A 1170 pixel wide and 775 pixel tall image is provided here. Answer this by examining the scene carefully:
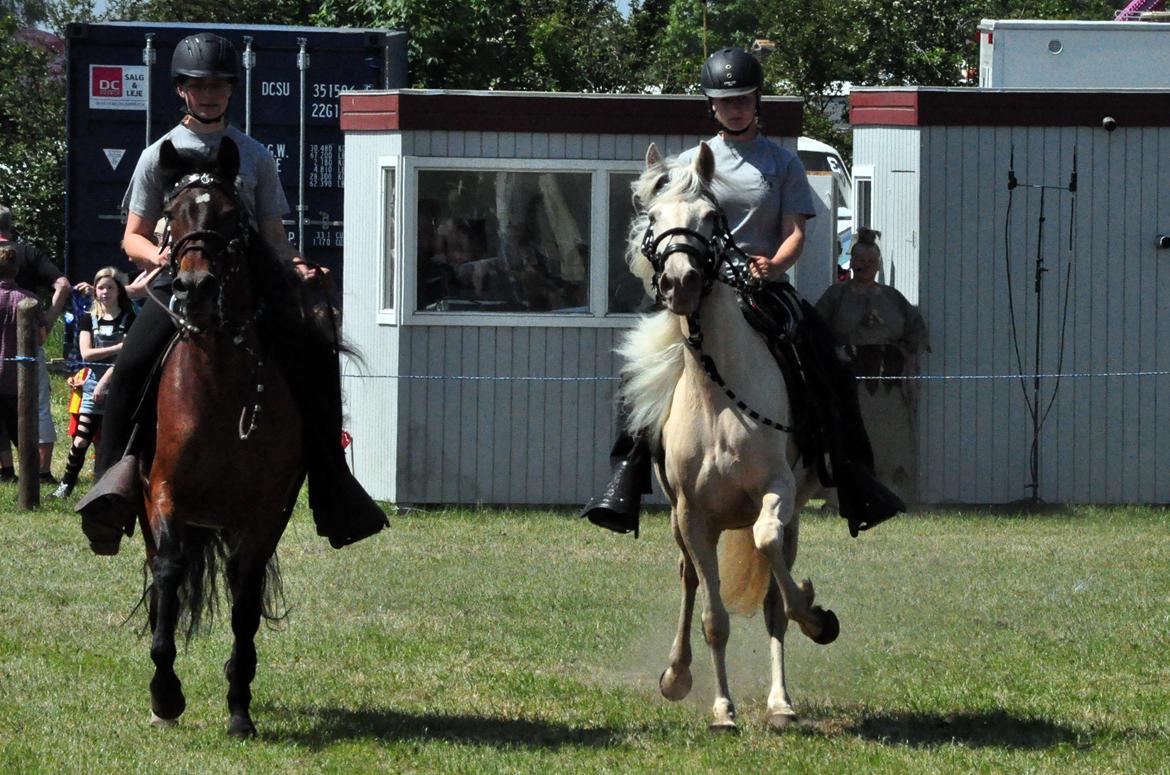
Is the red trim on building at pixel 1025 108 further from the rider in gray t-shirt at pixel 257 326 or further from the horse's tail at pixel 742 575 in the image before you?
the rider in gray t-shirt at pixel 257 326

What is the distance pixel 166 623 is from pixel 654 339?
7.14 feet

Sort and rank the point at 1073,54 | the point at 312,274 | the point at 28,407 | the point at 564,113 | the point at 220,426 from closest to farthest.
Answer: the point at 220,426 < the point at 312,274 < the point at 28,407 < the point at 564,113 < the point at 1073,54

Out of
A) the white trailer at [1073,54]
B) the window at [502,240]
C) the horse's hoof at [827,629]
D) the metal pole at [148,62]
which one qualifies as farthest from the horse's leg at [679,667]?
the metal pole at [148,62]

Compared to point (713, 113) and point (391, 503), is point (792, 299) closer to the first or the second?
point (713, 113)

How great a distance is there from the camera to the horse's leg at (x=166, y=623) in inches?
273

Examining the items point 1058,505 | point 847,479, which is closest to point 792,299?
point 847,479

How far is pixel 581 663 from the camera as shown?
8.66 metres

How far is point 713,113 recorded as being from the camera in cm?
794

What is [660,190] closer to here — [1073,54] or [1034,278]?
[1034,278]

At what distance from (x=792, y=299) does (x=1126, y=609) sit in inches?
139

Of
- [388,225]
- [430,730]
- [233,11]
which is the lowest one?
[430,730]

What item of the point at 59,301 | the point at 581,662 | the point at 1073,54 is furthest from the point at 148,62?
the point at 581,662

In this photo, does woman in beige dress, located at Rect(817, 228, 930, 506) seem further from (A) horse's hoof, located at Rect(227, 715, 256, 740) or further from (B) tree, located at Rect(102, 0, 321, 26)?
(B) tree, located at Rect(102, 0, 321, 26)

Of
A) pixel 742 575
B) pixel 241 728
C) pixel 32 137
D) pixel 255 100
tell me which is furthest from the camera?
pixel 32 137
